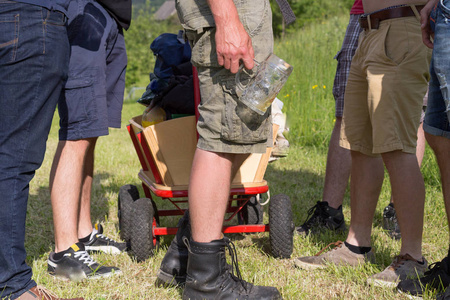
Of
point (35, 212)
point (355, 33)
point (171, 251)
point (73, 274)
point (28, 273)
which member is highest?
point (355, 33)

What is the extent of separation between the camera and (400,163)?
2355 millimetres

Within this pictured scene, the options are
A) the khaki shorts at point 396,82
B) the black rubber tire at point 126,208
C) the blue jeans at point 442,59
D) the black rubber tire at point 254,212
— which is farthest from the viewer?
the black rubber tire at point 254,212

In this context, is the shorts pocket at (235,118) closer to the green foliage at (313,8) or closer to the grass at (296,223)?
the grass at (296,223)

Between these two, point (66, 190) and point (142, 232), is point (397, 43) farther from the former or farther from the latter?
point (66, 190)

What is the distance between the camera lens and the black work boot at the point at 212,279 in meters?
2.12

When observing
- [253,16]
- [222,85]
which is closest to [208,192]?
[222,85]

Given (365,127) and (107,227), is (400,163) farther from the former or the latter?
(107,227)

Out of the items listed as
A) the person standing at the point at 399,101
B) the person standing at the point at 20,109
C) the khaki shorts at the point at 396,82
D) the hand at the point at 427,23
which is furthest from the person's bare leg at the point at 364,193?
the person standing at the point at 20,109

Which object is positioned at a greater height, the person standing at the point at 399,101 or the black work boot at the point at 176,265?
the person standing at the point at 399,101

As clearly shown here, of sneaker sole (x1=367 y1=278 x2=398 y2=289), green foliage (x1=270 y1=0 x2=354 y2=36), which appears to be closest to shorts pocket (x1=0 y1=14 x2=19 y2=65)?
sneaker sole (x1=367 y1=278 x2=398 y2=289)

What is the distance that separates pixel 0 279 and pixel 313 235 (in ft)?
6.27

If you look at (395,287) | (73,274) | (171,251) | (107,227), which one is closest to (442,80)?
(395,287)

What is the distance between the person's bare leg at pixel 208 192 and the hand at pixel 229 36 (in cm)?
39

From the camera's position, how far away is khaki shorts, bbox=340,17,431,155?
230 centimetres
